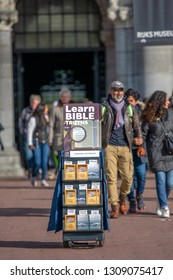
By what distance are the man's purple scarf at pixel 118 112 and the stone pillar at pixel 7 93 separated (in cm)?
981

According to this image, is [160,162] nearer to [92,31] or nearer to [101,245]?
[101,245]

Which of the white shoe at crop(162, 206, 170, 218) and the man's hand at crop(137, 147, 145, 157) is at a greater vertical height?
the man's hand at crop(137, 147, 145, 157)

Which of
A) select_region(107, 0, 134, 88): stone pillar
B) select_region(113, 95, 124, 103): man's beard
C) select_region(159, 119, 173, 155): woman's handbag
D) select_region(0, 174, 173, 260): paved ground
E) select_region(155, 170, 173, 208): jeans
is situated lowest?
select_region(0, 174, 173, 260): paved ground

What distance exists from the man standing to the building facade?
9.87 meters

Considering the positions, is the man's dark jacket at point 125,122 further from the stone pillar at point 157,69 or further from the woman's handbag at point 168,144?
the stone pillar at point 157,69

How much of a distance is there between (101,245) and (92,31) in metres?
15.5

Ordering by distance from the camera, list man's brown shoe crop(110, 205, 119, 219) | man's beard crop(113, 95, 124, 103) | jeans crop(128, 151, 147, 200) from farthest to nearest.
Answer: jeans crop(128, 151, 147, 200) → man's brown shoe crop(110, 205, 119, 219) → man's beard crop(113, 95, 124, 103)

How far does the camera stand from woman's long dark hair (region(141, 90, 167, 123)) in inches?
631

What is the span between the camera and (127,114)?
16.1 metres

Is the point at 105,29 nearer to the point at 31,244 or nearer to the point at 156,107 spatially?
the point at 156,107

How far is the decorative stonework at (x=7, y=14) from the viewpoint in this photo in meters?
25.7

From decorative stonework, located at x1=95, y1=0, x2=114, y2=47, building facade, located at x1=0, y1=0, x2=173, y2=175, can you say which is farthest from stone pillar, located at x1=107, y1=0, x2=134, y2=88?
decorative stonework, located at x1=95, y1=0, x2=114, y2=47

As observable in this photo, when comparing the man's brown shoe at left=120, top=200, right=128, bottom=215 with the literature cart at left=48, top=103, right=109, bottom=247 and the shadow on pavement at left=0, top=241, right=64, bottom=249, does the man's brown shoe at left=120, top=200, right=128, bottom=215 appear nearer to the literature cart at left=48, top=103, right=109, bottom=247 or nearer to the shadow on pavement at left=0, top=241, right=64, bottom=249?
the shadow on pavement at left=0, top=241, right=64, bottom=249

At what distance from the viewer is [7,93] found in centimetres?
2598
